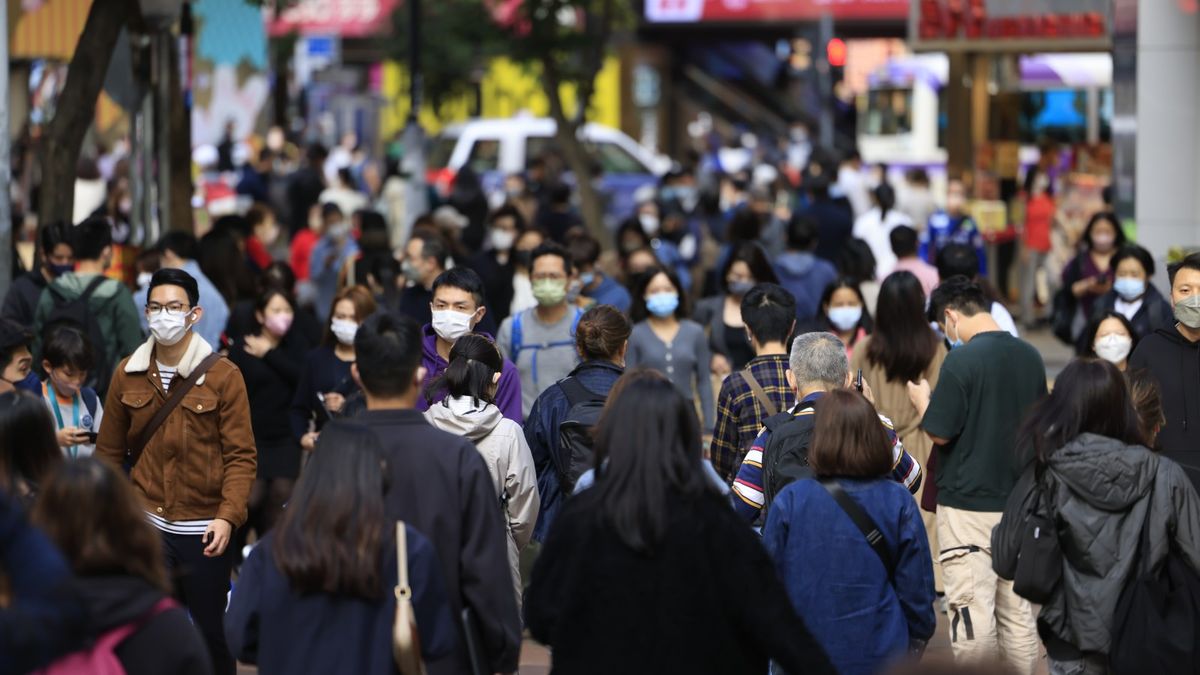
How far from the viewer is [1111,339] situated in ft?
28.8

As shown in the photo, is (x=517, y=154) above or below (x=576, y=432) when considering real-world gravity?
above

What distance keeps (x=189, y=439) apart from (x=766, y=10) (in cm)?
3065

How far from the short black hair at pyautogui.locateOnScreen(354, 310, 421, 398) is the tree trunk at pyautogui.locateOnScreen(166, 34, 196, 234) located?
1029cm

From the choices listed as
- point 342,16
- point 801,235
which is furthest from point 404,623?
point 342,16

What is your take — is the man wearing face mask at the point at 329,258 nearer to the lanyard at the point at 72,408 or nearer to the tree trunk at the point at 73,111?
the tree trunk at the point at 73,111

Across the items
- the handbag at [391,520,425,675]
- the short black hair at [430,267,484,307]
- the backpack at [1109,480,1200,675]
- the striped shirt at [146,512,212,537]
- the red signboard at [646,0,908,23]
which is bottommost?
the backpack at [1109,480,1200,675]

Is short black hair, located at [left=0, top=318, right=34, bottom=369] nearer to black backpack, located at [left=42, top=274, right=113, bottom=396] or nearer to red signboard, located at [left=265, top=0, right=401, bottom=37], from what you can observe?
black backpack, located at [left=42, top=274, right=113, bottom=396]

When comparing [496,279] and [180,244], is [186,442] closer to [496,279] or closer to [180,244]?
[180,244]

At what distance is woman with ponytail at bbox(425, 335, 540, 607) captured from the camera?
21.9 feet

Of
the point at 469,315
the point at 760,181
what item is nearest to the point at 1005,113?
the point at 760,181

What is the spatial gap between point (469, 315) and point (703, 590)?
3.34 meters

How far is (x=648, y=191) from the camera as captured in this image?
23.1 m

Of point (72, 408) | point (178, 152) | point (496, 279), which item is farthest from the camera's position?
point (178, 152)

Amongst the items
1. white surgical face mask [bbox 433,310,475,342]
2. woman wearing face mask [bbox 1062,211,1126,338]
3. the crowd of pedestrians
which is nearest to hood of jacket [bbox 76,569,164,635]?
the crowd of pedestrians
